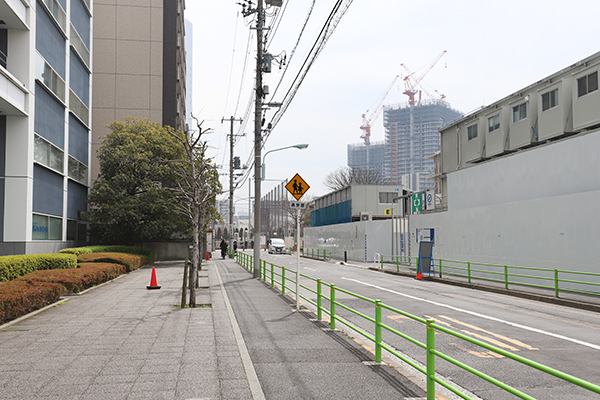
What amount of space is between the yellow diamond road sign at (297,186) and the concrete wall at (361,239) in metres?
29.0

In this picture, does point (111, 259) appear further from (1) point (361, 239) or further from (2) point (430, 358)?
(1) point (361, 239)

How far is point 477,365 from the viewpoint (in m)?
7.66

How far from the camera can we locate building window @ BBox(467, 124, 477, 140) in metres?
35.8

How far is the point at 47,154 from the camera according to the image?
23.1m

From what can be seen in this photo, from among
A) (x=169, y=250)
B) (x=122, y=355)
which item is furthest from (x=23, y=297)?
(x=169, y=250)

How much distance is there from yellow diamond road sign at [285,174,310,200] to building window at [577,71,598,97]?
19444mm

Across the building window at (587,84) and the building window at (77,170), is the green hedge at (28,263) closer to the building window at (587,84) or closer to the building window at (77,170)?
the building window at (77,170)

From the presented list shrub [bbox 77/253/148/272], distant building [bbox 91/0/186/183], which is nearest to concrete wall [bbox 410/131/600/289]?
shrub [bbox 77/253/148/272]

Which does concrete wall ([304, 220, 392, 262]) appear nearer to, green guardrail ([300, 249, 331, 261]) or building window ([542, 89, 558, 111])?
green guardrail ([300, 249, 331, 261])

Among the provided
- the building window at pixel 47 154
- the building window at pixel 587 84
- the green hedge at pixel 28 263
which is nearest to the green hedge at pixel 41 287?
the green hedge at pixel 28 263

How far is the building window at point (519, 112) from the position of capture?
30672mm

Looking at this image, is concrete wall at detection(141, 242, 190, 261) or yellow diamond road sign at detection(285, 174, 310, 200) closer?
yellow diamond road sign at detection(285, 174, 310, 200)

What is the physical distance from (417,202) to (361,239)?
10.00 m

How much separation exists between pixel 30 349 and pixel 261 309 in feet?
19.3
